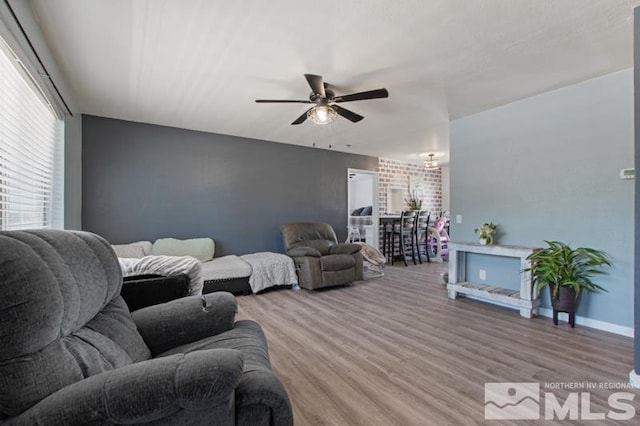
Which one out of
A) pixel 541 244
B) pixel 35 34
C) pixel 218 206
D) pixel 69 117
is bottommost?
pixel 541 244

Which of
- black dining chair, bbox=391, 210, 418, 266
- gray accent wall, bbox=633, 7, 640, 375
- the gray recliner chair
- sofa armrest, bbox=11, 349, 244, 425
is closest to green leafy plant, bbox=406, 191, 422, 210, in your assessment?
black dining chair, bbox=391, 210, 418, 266

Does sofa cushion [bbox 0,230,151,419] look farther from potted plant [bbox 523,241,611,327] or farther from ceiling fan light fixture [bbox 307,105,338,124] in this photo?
potted plant [bbox 523,241,611,327]

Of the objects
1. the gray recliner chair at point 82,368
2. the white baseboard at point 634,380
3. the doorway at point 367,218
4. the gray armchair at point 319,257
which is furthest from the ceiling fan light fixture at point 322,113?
the doorway at point 367,218

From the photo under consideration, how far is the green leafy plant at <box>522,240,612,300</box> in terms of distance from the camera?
2781 millimetres

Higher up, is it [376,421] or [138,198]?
[138,198]

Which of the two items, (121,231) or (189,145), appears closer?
(121,231)

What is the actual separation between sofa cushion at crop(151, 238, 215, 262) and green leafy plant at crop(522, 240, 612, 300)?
4155 mm

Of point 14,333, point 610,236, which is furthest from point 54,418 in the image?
point 610,236

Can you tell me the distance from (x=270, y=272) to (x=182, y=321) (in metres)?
2.61

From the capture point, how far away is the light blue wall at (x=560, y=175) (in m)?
2.69

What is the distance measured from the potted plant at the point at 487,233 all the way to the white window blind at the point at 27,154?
4.33m

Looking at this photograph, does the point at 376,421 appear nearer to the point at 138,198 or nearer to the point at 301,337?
the point at 301,337

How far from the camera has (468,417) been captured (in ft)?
5.15

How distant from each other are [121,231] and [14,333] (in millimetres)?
3752
